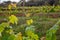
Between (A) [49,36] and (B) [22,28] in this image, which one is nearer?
(A) [49,36]

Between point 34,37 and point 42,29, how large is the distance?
324 cm

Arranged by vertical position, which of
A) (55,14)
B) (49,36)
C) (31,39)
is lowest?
(55,14)

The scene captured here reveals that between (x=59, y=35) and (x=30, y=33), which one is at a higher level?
(x=30, y=33)

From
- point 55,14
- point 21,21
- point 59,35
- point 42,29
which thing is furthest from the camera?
point 55,14

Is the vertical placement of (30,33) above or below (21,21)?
above

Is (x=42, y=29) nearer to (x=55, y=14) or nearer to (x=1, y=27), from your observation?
(x=55, y=14)

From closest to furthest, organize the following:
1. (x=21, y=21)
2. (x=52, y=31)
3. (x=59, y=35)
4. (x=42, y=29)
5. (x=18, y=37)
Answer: (x=52, y=31) < (x=18, y=37) < (x=59, y=35) < (x=42, y=29) < (x=21, y=21)

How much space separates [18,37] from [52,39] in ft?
0.64

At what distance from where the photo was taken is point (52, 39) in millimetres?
1079

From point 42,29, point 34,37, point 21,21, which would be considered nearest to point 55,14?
point 21,21

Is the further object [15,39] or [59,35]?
[59,35]

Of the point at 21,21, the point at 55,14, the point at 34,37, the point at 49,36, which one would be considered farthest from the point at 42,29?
the point at 49,36

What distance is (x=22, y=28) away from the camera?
4445mm

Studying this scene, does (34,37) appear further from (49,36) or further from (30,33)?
(49,36)
